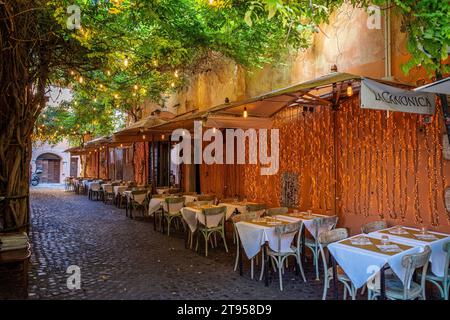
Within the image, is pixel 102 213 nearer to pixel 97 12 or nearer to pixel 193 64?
pixel 193 64

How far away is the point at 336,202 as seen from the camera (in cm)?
663

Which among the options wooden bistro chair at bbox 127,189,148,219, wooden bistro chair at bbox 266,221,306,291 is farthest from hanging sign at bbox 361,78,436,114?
wooden bistro chair at bbox 127,189,148,219

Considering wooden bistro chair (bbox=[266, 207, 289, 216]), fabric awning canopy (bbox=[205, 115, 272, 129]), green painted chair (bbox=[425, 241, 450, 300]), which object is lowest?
green painted chair (bbox=[425, 241, 450, 300])

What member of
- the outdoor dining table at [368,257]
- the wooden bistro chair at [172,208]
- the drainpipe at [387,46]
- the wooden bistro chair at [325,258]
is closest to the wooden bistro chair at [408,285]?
the outdoor dining table at [368,257]

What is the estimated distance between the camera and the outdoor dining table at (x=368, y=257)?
143 inches

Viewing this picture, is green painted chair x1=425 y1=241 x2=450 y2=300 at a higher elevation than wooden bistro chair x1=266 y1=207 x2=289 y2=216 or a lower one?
lower

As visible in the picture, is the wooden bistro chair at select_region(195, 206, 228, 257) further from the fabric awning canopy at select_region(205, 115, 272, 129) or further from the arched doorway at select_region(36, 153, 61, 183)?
the arched doorway at select_region(36, 153, 61, 183)

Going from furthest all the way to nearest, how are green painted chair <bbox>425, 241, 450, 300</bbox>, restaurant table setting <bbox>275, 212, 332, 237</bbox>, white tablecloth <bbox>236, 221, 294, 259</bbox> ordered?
restaurant table setting <bbox>275, 212, 332, 237</bbox>, white tablecloth <bbox>236, 221, 294, 259</bbox>, green painted chair <bbox>425, 241, 450, 300</bbox>

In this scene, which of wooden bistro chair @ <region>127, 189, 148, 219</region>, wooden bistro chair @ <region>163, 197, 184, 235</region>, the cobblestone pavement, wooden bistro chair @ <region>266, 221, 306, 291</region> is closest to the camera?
the cobblestone pavement

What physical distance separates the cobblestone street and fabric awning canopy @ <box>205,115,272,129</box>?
9.11ft

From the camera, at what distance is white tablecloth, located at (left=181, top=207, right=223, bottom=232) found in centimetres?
701

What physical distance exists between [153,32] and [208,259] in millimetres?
5494

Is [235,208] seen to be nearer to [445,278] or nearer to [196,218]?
[196,218]
